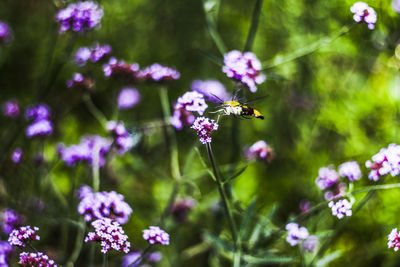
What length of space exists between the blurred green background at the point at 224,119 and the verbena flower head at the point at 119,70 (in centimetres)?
32

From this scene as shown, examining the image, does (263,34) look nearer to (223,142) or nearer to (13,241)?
(223,142)

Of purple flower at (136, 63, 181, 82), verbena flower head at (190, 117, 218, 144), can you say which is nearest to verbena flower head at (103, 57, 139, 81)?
purple flower at (136, 63, 181, 82)

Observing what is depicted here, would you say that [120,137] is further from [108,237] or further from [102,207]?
[108,237]

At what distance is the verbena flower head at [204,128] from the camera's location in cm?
136

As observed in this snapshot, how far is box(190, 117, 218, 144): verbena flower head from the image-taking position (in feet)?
4.47

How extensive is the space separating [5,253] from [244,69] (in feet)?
3.78

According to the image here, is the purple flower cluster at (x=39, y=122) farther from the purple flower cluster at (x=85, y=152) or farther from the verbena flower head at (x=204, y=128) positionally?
the verbena flower head at (x=204, y=128)

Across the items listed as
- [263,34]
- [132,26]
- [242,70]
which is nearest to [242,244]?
[242,70]

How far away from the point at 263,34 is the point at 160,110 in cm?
108

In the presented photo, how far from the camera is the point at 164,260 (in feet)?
8.66

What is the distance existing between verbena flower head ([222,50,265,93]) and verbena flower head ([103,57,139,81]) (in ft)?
1.90

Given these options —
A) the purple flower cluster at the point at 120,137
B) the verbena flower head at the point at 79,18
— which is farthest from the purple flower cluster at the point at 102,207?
the verbena flower head at the point at 79,18

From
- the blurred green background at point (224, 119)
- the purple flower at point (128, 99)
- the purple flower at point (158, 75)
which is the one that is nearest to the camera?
the purple flower at point (158, 75)

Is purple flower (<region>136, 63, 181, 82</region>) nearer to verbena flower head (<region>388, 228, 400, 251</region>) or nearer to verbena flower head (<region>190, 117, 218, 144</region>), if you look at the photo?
verbena flower head (<region>190, 117, 218, 144</region>)
